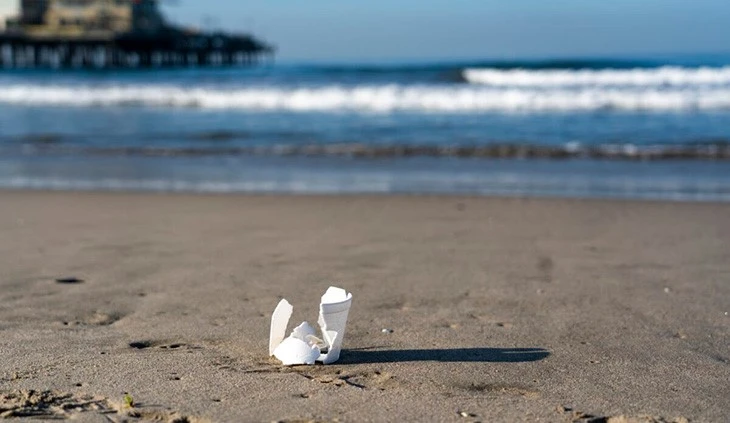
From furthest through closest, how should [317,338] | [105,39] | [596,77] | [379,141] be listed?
[105,39], [596,77], [379,141], [317,338]

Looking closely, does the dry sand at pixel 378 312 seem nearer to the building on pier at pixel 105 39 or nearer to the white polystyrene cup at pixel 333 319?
the white polystyrene cup at pixel 333 319

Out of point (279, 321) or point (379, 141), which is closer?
point (279, 321)

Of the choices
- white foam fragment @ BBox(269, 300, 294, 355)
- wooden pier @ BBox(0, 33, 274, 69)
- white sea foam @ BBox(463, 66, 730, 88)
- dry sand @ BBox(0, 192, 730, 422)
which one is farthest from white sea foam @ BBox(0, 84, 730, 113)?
wooden pier @ BBox(0, 33, 274, 69)

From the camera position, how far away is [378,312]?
379 cm

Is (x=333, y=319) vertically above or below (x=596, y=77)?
below

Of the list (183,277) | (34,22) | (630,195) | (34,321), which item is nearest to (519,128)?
(630,195)

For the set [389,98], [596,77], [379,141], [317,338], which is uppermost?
[596,77]

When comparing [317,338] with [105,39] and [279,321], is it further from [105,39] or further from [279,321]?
[105,39]

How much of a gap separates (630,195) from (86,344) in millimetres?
5477

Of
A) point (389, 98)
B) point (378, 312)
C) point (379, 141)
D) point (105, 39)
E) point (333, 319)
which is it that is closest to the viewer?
point (333, 319)

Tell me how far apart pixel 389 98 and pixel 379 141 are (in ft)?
31.3

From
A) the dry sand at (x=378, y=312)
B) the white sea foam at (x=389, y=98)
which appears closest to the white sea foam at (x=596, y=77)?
the white sea foam at (x=389, y=98)

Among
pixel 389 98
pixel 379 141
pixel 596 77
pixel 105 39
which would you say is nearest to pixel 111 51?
pixel 105 39

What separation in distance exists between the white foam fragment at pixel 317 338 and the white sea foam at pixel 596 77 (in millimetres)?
24938
